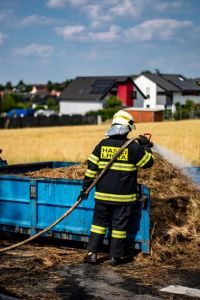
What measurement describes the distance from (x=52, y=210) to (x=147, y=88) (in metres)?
67.3

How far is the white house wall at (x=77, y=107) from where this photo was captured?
2992 inches

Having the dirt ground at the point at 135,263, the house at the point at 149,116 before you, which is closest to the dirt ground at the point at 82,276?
the dirt ground at the point at 135,263

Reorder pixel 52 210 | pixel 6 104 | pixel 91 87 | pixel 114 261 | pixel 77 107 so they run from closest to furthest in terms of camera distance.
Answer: pixel 114 261 < pixel 52 210 < pixel 91 87 < pixel 77 107 < pixel 6 104

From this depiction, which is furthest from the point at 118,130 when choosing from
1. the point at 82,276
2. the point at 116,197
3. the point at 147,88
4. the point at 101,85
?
the point at 101,85

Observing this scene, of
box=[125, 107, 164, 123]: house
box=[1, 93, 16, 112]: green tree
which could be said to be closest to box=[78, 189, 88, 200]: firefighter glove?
box=[125, 107, 164, 123]: house

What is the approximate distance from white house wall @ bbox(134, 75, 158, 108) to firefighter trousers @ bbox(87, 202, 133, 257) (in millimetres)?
60127

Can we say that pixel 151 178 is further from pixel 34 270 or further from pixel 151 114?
pixel 151 114

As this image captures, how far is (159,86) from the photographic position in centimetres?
6334

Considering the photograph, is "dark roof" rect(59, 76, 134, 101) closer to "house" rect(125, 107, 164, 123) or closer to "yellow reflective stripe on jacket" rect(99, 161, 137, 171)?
"house" rect(125, 107, 164, 123)

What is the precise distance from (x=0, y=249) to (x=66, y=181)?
3.68 ft

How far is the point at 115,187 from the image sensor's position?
6359mm

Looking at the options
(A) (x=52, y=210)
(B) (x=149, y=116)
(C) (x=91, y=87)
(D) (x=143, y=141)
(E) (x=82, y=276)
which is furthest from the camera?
(C) (x=91, y=87)

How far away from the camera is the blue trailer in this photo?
6465 mm

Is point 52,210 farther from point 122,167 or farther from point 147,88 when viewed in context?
point 147,88
